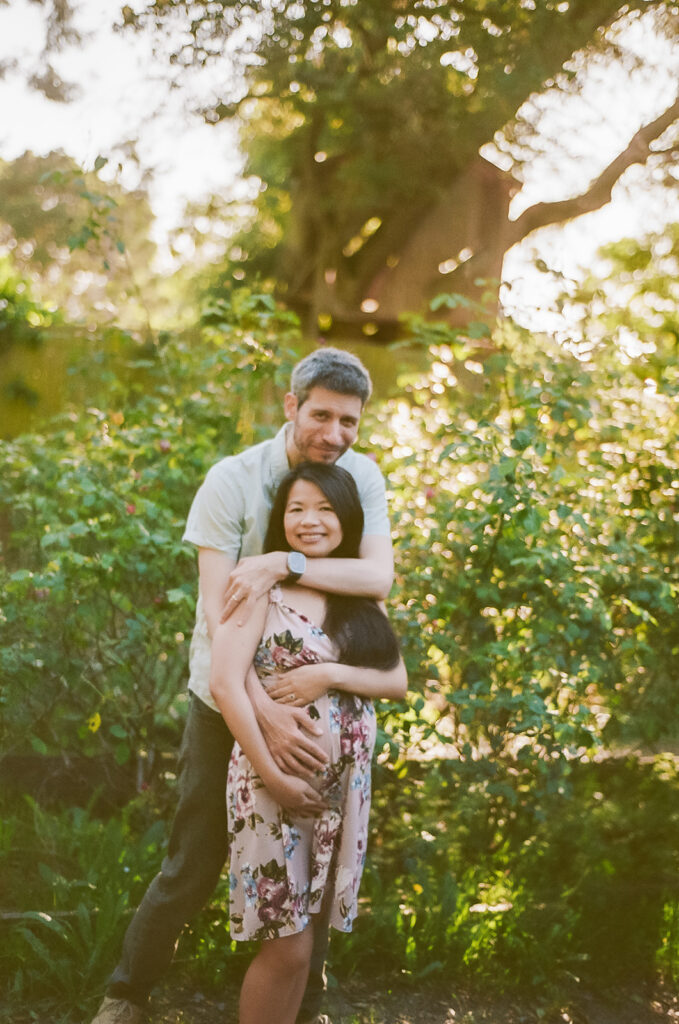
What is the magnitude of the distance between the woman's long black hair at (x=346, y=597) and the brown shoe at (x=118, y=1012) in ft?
3.75

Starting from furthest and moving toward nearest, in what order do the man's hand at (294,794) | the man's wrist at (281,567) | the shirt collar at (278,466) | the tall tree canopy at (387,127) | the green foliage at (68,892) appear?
the tall tree canopy at (387,127)
the green foliage at (68,892)
the shirt collar at (278,466)
the man's wrist at (281,567)
the man's hand at (294,794)

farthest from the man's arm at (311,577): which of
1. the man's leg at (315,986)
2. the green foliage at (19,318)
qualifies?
the green foliage at (19,318)

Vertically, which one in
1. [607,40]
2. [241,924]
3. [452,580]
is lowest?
[241,924]

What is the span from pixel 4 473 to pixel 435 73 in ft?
12.2

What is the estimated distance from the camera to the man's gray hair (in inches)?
90.5

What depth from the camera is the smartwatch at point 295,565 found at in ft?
7.28

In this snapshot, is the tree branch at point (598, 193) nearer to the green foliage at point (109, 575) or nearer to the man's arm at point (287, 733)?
the green foliage at point (109, 575)

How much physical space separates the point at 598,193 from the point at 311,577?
17.1ft

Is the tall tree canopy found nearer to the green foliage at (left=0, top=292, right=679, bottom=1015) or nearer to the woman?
the green foliage at (left=0, top=292, right=679, bottom=1015)

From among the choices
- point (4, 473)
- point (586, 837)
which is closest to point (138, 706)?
point (4, 473)

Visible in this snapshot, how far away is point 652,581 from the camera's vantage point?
3.50 m

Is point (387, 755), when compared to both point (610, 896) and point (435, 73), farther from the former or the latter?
point (435, 73)

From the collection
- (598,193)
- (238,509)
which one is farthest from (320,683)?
(598,193)

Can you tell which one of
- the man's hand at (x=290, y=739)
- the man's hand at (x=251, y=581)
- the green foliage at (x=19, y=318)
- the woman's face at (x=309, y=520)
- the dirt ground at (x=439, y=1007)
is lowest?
the dirt ground at (x=439, y=1007)
